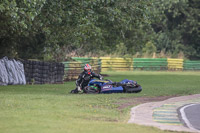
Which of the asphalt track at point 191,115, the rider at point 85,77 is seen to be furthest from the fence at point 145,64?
the asphalt track at point 191,115

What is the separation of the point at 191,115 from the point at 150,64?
138 feet

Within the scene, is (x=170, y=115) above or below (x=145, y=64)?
above

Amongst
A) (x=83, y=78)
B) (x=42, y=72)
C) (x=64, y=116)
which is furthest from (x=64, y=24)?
(x=64, y=116)

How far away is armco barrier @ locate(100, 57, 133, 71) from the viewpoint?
52000mm

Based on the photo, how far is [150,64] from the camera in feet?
182

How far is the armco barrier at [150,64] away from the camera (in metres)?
54.8

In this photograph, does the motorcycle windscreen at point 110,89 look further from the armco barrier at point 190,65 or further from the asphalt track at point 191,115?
the armco barrier at point 190,65

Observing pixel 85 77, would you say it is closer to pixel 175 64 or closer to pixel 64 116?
pixel 64 116

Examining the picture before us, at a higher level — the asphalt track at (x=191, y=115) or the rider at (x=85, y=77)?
the rider at (x=85, y=77)

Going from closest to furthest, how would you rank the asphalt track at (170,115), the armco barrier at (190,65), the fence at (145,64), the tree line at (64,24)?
the asphalt track at (170,115), the tree line at (64,24), the fence at (145,64), the armco barrier at (190,65)

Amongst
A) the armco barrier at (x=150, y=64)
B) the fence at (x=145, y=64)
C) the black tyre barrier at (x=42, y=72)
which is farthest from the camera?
the armco barrier at (x=150, y=64)

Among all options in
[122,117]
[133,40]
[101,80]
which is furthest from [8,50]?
[122,117]

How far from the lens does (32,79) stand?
27.6m

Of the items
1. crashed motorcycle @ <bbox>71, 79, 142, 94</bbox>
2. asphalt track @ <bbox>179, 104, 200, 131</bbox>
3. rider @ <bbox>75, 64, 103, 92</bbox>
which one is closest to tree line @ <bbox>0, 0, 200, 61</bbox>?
rider @ <bbox>75, 64, 103, 92</bbox>
